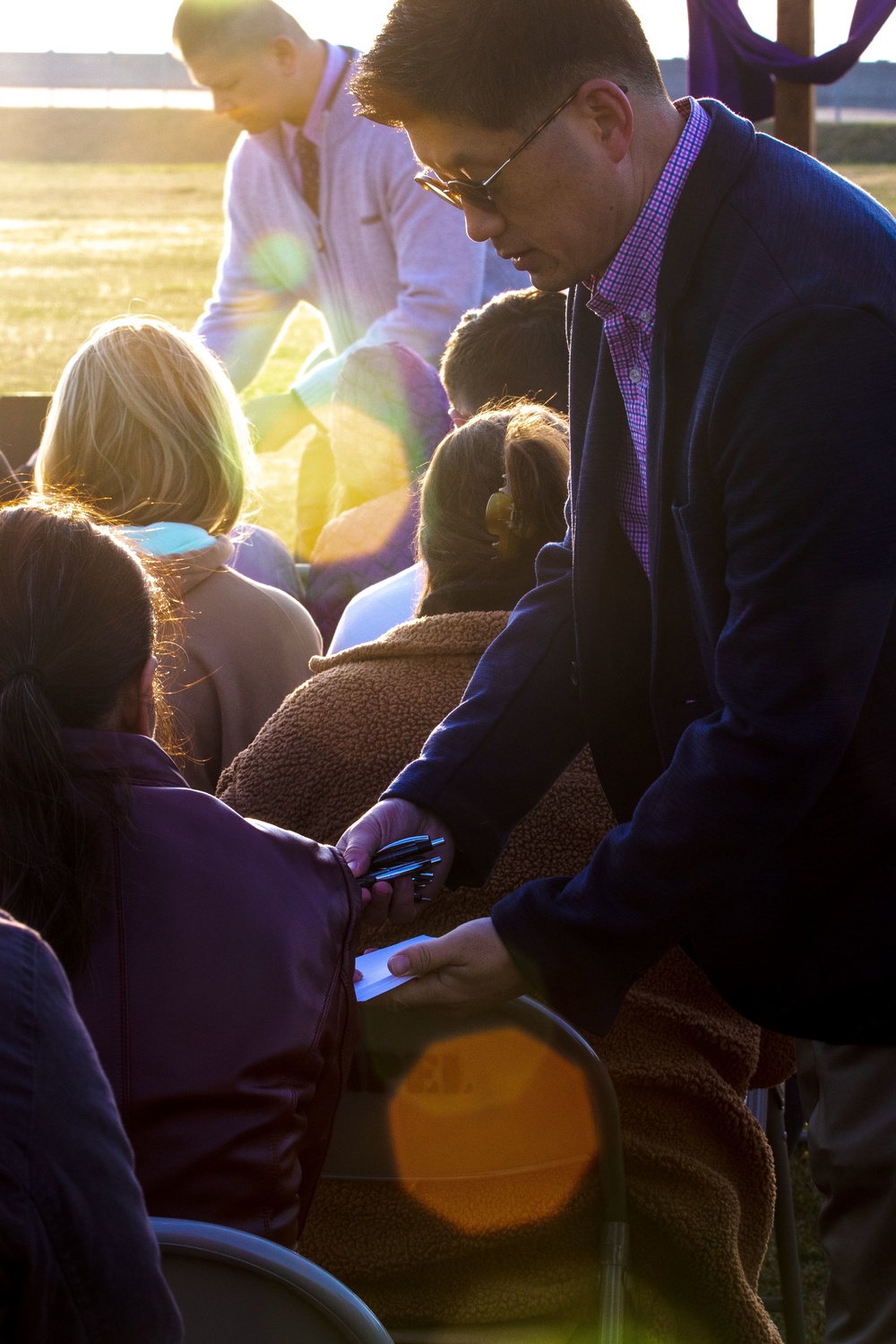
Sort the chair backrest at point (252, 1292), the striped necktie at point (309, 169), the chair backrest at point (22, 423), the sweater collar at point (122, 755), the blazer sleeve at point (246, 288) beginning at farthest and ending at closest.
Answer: the blazer sleeve at point (246, 288) → the chair backrest at point (22, 423) → the striped necktie at point (309, 169) → the sweater collar at point (122, 755) → the chair backrest at point (252, 1292)

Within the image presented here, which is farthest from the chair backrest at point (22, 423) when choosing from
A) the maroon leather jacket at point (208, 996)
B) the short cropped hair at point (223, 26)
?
the maroon leather jacket at point (208, 996)

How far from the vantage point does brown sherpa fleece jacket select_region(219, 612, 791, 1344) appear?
172 cm

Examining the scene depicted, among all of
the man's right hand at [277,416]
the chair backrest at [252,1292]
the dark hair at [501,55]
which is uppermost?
the dark hair at [501,55]

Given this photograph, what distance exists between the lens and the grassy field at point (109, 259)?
553 inches

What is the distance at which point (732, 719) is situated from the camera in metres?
1.30

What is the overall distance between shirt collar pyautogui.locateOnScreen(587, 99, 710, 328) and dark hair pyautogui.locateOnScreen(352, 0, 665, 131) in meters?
0.07

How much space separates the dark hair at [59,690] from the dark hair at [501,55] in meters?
0.58

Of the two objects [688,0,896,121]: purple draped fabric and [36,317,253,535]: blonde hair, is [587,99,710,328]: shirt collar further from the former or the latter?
[688,0,896,121]: purple draped fabric

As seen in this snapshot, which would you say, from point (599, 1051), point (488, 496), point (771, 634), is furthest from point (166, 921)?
point (488, 496)

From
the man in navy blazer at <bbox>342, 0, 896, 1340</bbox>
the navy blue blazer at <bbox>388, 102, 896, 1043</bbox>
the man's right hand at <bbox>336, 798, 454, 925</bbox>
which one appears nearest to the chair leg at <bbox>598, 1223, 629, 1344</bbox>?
the man in navy blazer at <bbox>342, 0, 896, 1340</bbox>

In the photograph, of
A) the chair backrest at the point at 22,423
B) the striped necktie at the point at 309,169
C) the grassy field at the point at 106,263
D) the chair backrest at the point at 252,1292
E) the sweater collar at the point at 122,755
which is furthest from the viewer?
the grassy field at the point at 106,263

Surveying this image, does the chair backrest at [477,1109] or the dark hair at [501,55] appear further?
the chair backrest at [477,1109]

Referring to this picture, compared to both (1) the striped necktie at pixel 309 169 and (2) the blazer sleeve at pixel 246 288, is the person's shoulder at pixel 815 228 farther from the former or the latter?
(2) the blazer sleeve at pixel 246 288

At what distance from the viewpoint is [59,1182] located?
0.69m
